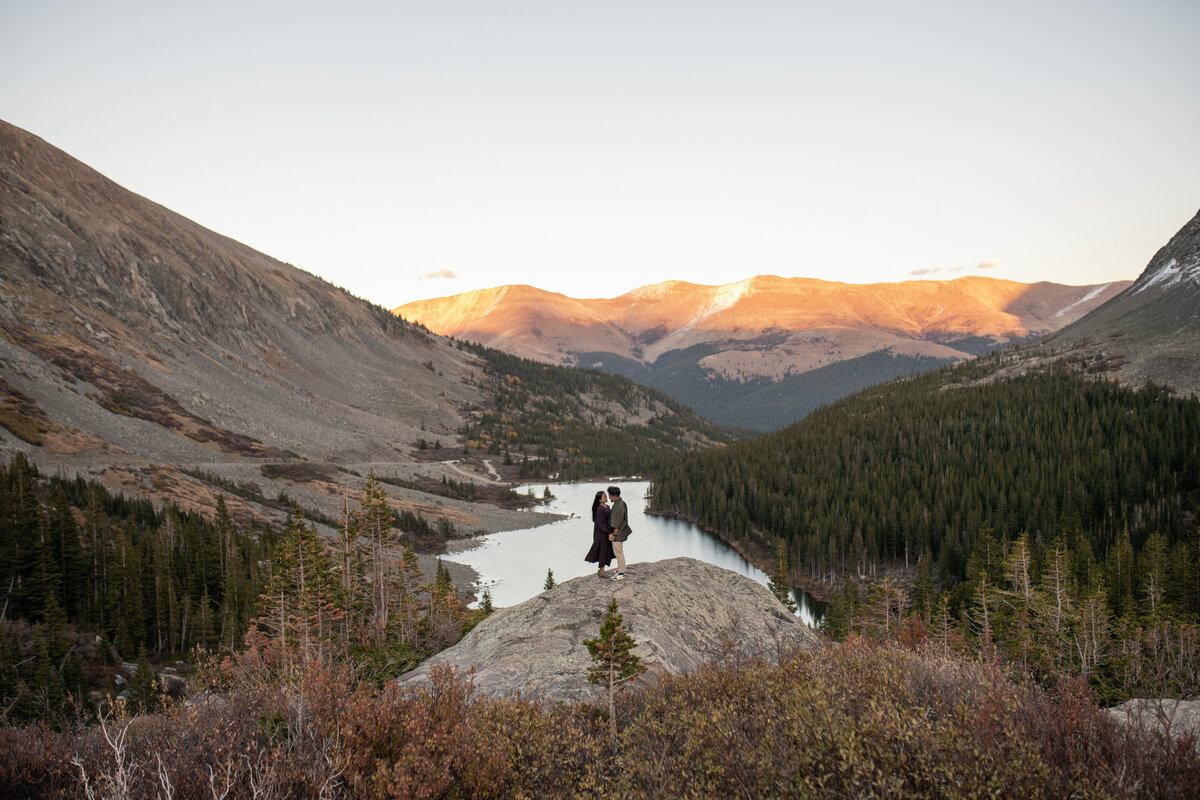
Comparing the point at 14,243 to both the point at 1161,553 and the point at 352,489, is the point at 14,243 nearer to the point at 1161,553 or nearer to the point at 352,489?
the point at 352,489

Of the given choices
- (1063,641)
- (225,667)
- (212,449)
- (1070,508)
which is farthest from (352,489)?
(1070,508)

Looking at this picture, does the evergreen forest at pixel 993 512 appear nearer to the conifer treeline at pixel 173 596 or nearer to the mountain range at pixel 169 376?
the conifer treeline at pixel 173 596

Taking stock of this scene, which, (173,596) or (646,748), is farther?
(173,596)

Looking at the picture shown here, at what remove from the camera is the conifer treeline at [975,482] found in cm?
7956

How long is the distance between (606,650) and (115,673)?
40547 mm

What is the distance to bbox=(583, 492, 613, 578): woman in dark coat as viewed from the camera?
20094 millimetres

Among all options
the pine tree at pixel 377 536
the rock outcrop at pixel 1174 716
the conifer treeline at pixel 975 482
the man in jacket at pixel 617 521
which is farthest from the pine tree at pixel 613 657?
the conifer treeline at pixel 975 482

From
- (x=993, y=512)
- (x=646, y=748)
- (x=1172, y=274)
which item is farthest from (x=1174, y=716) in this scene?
(x=1172, y=274)

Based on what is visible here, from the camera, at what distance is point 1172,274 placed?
15800cm

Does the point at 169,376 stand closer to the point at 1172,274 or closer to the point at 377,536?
the point at 377,536

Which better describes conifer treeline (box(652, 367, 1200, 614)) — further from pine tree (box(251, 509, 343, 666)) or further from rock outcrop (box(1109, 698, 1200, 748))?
pine tree (box(251, 509, 343, 666))

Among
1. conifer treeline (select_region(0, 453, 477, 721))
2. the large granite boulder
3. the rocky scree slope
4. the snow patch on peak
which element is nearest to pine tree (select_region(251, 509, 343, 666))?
conifer treeline (select_region(0, 453, 477, 721))

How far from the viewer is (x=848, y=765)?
866cm

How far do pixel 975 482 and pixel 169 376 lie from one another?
138 m
